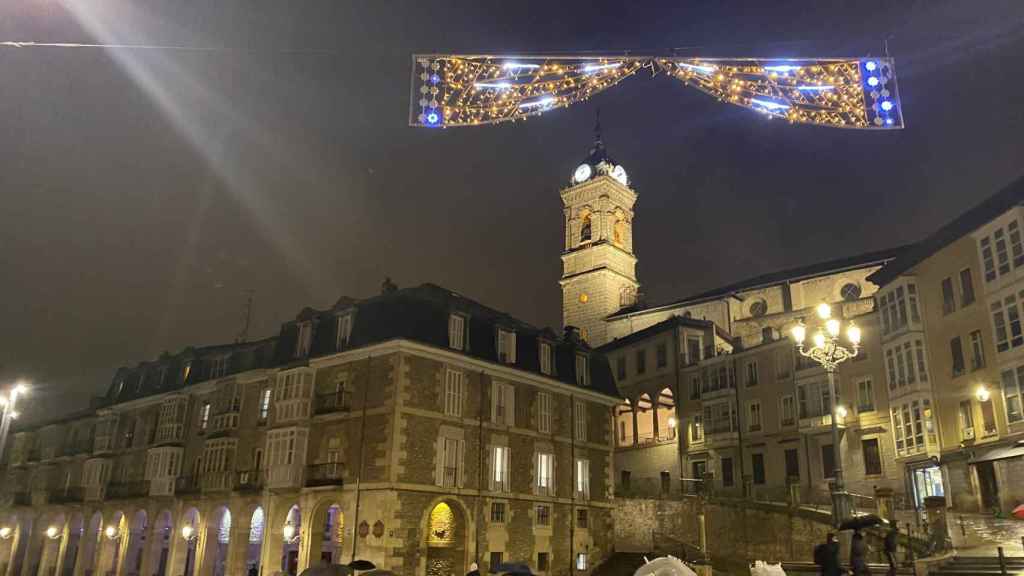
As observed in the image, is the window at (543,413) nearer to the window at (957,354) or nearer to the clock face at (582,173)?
the window at (957,354)

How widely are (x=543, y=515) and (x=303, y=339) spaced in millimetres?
13348

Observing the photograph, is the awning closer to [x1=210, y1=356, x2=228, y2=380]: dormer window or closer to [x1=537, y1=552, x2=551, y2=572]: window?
[x1=537, y1=552, x2=551, y2=572]: window

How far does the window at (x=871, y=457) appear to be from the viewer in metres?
37.0

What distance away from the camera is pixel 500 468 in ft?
107

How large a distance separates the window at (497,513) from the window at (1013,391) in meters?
19.6

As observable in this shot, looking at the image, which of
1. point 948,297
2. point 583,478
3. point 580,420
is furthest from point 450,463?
point 948,297

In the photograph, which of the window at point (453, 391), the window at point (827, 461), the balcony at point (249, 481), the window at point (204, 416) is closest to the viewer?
the window at point (453, 391)

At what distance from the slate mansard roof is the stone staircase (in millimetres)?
18742

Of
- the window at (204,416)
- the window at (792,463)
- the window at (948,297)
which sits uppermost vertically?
the window at (948,297)

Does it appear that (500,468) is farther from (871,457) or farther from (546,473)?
(871,457)

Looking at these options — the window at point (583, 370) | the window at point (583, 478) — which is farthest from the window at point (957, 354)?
the window at point (583, 478)

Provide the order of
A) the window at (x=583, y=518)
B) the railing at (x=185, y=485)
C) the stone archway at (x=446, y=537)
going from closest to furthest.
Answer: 1. the stone archway at (x=446, y=537)
2. the window at (x=583, y=518)
3. the railing at (x=185, y=485)

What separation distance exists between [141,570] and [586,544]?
22731 mm

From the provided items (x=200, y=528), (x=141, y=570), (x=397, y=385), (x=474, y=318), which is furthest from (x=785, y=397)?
(x=141, y=570)
